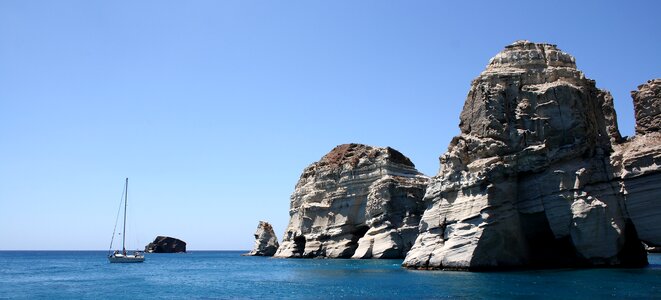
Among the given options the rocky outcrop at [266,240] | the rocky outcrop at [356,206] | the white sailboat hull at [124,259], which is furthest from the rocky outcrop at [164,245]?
the rocky outcrop at [356,206]

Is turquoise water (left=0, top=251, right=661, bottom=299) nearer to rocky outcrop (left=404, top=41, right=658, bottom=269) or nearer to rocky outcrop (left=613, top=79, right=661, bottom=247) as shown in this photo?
rocky outcrop (left=404, top=41, right=658, bottom=269)

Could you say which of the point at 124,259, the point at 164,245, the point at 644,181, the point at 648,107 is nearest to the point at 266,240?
the point at 124,259

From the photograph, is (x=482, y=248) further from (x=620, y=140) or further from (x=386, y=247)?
(x=386, y=247)

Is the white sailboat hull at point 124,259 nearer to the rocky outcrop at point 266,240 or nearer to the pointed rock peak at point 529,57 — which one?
the rocky outcrop at point 266,240

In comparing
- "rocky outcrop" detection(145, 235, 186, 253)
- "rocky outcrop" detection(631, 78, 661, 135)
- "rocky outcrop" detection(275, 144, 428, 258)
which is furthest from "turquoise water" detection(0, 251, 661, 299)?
"rocky outcrop" detection(145, 235, 186, 253)

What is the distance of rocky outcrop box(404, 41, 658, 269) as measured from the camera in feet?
144

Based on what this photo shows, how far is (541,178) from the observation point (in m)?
45.7

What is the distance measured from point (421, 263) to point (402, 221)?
92.3 feet

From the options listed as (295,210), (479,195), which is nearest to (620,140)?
(479,195)

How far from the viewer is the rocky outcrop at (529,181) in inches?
1727

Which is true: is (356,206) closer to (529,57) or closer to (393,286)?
(529,57)

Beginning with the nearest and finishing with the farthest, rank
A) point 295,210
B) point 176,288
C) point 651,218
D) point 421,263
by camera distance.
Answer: point 651,218
point 176,288
point 421,263
point 295,210

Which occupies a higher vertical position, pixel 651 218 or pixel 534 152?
pixel 534 152

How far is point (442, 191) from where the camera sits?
4869 centimetres
